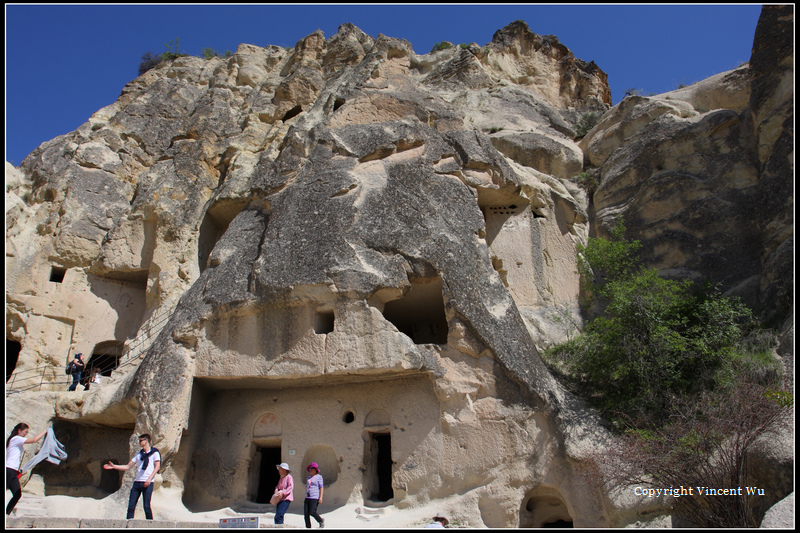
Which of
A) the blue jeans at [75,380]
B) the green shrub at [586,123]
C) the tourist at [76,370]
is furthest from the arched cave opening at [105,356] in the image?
the green shrub at [586,123]

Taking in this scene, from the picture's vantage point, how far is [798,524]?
4984 mm

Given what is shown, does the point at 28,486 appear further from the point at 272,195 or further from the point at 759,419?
the point at 759,419

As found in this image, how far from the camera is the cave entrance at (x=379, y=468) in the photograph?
29.9ft

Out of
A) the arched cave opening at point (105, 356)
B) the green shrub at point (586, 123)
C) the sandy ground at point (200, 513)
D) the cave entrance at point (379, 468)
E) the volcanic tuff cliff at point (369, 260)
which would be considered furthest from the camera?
the green shrub at point (586, 123)

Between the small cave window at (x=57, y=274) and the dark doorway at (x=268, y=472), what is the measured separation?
670 cm

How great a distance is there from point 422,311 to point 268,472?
13.4 feet

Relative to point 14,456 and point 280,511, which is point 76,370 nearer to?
point 14,456

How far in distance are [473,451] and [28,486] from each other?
800 centimetres

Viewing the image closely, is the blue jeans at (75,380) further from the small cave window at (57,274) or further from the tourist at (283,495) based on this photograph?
the tourist at (283,495)

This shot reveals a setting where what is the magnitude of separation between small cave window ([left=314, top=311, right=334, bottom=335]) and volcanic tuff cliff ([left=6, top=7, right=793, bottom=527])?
68mm

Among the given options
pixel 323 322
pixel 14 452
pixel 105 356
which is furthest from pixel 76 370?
→ pixel 14 452

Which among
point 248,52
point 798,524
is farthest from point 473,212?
point 248,52

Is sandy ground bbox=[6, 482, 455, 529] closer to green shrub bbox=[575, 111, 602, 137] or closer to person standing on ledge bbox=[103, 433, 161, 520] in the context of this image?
person standing on ledge bbox=[103, 433, 161, 520]

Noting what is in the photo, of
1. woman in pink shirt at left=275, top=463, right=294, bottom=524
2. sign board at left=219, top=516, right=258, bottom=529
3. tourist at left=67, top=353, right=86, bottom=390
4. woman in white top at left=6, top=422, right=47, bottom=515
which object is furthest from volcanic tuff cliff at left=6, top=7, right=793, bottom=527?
sign board at left=219, top=516, right=258, bottom=529
